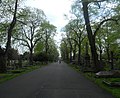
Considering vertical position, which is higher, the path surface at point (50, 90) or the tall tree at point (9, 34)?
the tall tree at point (9, 34)

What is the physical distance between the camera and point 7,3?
3319 centimetres

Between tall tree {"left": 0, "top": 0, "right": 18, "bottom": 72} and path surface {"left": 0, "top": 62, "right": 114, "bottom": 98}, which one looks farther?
tall tree {"left": 0, "top": 0, "right": 18, "bottom": 72}

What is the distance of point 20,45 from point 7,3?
102 feet

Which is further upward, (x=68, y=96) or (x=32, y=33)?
(x=32, y=33)

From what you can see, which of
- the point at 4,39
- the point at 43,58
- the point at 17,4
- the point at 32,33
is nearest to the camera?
the point at 17,4

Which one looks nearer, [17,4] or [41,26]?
[17,4]

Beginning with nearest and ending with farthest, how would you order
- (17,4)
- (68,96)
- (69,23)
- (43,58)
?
1. (68,96)
2. (17,4)
3. (69,23)
4. (43,58)

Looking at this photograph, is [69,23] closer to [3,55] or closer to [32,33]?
[32,33]

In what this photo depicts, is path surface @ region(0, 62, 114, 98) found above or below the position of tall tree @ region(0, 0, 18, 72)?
below

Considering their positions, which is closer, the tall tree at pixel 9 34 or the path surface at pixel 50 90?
the path surface at pixel 50 90

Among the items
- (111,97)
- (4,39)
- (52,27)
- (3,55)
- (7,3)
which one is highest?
(52,27)

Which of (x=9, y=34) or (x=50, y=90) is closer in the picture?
(x=50, y=90)

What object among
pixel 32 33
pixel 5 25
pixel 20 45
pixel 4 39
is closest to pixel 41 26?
pixel 32 33

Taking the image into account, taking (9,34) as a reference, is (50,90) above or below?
below
